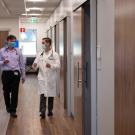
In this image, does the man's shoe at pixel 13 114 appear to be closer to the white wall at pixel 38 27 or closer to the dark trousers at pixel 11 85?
the dark trousers at pixel 11 85

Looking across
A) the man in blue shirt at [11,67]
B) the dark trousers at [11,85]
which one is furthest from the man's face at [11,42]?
the dark trousers at [11,85]

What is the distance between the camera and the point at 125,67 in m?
2.64

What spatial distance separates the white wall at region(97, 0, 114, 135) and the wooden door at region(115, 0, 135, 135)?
0.58m

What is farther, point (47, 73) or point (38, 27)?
point (38, 27)

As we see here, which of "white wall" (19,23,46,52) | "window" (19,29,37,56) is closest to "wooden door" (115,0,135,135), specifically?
"window" (19,29,37,56)

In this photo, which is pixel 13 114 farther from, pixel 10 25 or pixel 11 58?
pixel 10 25

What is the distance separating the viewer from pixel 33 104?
8.53 m

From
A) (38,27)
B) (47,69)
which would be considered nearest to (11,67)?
(47,69)

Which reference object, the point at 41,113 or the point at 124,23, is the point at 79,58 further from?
the point at 124,23

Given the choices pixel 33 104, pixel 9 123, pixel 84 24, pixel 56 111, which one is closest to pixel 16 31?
pixel 33 104

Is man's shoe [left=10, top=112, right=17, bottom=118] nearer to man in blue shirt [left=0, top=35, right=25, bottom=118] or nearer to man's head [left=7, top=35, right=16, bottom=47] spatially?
man in blue shirt [left=0, top=35, right=25, bottom=118]

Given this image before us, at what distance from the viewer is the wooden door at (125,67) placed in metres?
2.47

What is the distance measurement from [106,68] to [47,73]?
3.13m

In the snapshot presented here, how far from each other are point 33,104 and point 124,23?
6.17 meters
